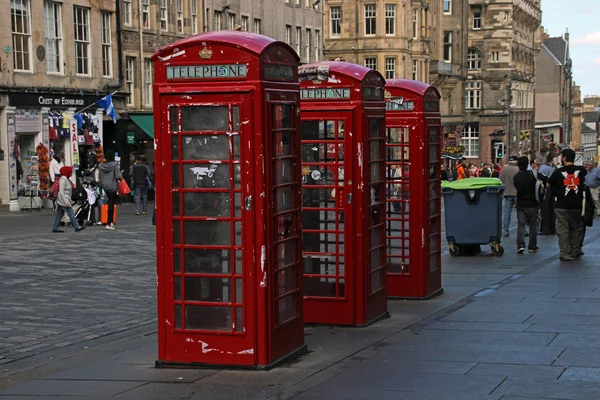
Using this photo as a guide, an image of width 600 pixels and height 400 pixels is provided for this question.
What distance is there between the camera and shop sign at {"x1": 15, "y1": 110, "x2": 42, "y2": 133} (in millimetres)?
33094

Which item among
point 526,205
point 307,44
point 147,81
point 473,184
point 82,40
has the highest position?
point 307,44

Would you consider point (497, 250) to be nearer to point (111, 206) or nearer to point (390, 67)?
point (111, 206)

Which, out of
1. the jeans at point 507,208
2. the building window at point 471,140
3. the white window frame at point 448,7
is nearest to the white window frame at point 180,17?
the jeans at point 507,208

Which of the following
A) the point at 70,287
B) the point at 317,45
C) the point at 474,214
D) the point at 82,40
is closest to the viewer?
the point at 70,287

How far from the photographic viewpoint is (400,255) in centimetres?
1284

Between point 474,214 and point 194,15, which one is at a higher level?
point 194,15

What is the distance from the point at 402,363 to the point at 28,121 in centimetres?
2664

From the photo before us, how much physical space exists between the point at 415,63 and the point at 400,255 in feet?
203

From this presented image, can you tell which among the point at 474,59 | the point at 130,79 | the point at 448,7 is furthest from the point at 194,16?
the point at 474,59

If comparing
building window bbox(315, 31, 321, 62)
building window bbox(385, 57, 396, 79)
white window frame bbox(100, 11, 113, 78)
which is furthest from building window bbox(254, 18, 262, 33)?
building window bbox(385, 57, 396, 79)

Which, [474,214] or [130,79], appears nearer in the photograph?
[474,214]

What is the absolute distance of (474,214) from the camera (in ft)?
60.2

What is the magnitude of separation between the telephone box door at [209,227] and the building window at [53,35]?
27442 mm

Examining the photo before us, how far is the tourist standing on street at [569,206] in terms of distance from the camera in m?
16.9
